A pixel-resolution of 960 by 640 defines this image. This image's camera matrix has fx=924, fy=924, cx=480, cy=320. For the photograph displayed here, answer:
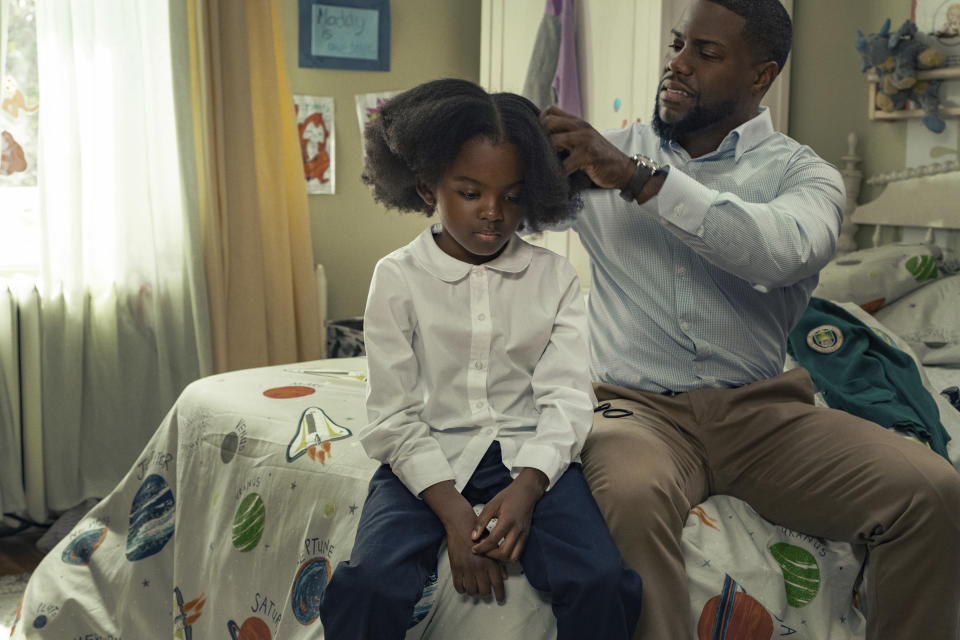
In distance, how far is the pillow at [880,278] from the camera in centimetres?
262

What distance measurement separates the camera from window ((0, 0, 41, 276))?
2.91 metres

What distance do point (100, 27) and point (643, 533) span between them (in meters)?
2.62

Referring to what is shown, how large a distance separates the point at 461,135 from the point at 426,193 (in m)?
0.15

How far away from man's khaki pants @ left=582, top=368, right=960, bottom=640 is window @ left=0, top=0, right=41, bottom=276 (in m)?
2.29

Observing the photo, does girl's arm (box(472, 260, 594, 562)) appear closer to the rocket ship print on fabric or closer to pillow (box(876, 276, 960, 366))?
the rocket ship print on fabric

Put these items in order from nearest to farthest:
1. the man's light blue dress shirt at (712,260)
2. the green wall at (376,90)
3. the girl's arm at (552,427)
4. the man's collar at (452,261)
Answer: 1. the girl's arm at (552,427)
2. the man's collar at (452,261)
3. the man's light blue dress shirt at (712,260)
4. the green wall at (376,90)

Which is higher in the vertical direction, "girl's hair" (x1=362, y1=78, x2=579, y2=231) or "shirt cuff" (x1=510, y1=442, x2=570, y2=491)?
"girl's hair" (x1=362, y1=78, x2=579, y2=231)

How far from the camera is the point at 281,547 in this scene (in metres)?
1.61

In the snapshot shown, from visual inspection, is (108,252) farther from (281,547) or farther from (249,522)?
(281,547)

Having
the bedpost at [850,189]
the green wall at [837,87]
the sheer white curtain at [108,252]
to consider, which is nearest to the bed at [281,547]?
the bedpost at [850,189]

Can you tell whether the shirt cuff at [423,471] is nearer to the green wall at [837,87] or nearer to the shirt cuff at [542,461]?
the shirt cuff at [542,461]

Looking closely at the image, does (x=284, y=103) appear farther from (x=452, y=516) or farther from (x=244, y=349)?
(x=452, y=516)

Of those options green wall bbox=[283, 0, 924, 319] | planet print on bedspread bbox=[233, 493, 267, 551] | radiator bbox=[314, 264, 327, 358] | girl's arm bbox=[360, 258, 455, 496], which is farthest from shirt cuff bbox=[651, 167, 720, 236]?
radiator bbox=[314, 264, 327, 358]

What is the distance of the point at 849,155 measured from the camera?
305cm
